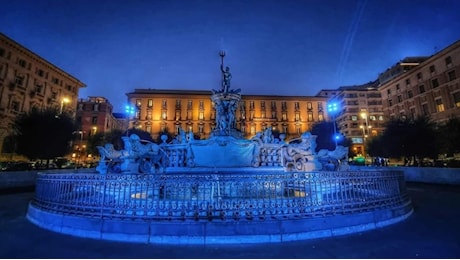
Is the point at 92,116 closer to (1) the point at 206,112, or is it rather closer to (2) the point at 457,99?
(1) the point at 206,112

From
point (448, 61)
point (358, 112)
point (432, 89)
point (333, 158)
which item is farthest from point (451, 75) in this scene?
point (333, 158)

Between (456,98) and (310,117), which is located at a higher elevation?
(310,117)

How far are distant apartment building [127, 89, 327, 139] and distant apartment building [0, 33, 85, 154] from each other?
843 inches

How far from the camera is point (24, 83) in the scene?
1650 inches

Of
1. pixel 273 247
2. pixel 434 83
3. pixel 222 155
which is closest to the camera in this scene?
pixel 273 247

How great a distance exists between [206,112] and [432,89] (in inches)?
2204

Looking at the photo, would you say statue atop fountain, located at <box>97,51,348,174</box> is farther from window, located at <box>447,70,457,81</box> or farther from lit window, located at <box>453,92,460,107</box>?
window, located at <box>447,70,457,81</box>

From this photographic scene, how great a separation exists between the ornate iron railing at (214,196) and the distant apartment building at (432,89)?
131 feet

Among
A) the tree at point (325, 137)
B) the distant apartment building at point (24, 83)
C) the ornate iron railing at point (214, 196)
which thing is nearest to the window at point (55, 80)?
the distant apartment building at point (24, 83)

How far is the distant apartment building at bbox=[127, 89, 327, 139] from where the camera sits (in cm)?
7081

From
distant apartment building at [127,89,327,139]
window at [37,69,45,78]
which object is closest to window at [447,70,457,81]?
distant apartment building at [127,89,327,139]

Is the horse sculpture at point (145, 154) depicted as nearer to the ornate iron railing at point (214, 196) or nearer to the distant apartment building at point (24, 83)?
the ornate iron railing at point (214, 196)

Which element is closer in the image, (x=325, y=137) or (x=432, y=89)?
(x=432, y=89)

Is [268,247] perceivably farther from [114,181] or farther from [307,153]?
[307,153]
